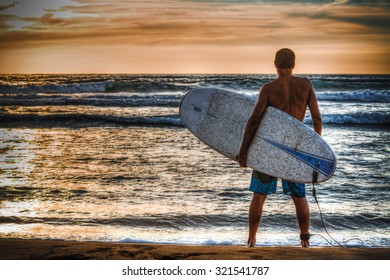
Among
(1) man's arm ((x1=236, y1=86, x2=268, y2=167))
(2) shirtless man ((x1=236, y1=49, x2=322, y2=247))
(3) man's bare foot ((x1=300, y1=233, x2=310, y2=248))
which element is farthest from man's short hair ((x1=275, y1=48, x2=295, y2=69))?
(3) man's bare foot ((x1=300, y1=233, x2=310, y2=248))

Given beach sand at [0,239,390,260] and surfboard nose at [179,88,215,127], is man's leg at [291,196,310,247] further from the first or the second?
surfboard nose at [179,88,215,127]

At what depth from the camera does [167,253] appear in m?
2.68

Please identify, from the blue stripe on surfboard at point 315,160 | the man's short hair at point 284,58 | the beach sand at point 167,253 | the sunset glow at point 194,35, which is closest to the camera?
the beach sand at point 167,253

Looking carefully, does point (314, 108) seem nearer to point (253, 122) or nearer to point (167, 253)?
point (253, 122)

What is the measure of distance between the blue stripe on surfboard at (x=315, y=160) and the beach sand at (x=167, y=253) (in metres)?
0.45

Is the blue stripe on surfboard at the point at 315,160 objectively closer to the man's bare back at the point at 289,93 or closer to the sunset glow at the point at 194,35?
the man's bare back at the point at 289,93

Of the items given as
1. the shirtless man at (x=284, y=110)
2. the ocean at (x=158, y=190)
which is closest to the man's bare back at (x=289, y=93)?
the shirtless man at (x=284, y=110)

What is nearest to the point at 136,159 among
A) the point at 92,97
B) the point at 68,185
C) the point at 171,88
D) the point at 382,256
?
the point at 68,185

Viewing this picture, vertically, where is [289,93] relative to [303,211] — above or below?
above

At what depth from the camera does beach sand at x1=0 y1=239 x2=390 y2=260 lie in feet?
8.56

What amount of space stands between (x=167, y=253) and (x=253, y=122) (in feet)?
2.84

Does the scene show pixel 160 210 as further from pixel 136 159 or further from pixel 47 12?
pixel 47 12

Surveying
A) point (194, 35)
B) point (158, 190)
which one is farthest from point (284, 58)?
point (194, 35)

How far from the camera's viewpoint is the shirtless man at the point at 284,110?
9.27 ft
